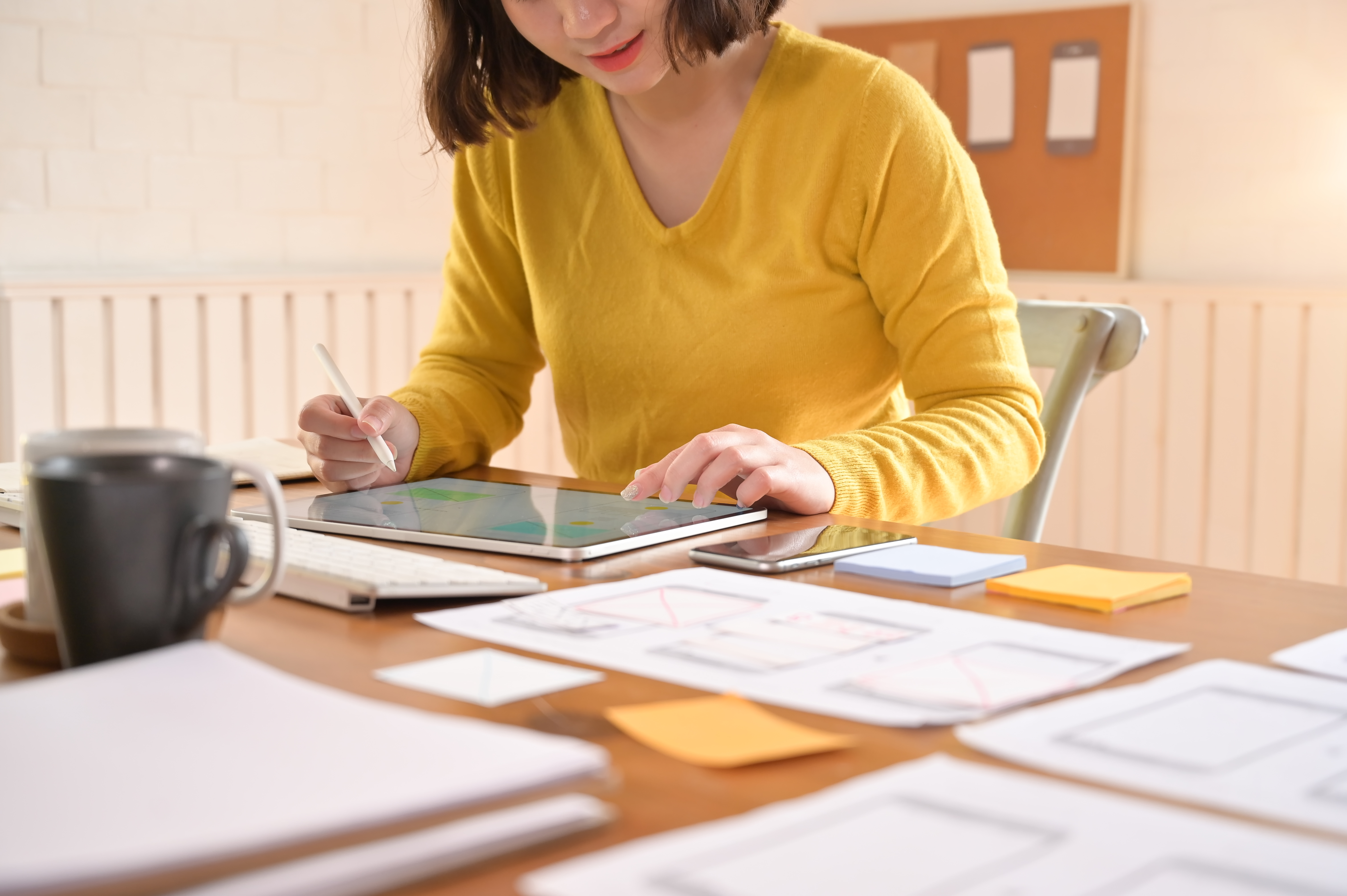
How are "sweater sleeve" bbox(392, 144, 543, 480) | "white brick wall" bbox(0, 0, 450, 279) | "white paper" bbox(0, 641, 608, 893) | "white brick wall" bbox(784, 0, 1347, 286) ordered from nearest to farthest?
"white paper" bbox(0, 641, 608, 893) < "sweater sleeve" bbox(392, 144, 543, 480) < "white brick wall" bbox(0, 0, 450, 279) < "white brick wall" bbox(784, 0, 1347, 286)

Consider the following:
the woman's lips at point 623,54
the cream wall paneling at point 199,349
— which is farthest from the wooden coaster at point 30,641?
the cream wall paneling at point 199,349

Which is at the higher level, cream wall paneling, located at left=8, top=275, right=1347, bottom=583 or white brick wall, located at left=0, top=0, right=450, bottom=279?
white brick wall, located at left=0, top=0, right=450, bottom=279

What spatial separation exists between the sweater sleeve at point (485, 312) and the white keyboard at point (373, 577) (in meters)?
0.63

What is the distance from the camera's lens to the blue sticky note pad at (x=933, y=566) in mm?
816

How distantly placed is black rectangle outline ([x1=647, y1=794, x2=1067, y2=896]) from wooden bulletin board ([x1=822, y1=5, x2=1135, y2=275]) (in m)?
2.73

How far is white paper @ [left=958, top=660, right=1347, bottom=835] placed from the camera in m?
0.49

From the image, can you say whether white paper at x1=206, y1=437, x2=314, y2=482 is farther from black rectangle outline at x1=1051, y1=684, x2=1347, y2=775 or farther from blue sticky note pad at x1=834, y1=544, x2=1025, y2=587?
black rectangle outline at x1=1051, y1=684, x2=1347, y2=775

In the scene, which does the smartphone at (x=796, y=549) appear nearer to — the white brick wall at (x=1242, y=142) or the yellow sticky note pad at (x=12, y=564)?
the yellow sticky note pad at (x=12, y=564)

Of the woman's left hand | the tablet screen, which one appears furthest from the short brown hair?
the woman's left hand

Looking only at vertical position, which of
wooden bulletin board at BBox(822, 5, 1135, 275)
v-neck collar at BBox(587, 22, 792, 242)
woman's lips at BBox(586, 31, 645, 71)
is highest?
wooden bulletin board at BBox(822, 5, 1135, 275)

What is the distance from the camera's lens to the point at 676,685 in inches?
24.4

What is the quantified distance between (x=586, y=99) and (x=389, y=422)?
499 millimetres

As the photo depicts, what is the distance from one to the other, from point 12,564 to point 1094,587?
653 mm

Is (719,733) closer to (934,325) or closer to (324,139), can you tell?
(934,325)
